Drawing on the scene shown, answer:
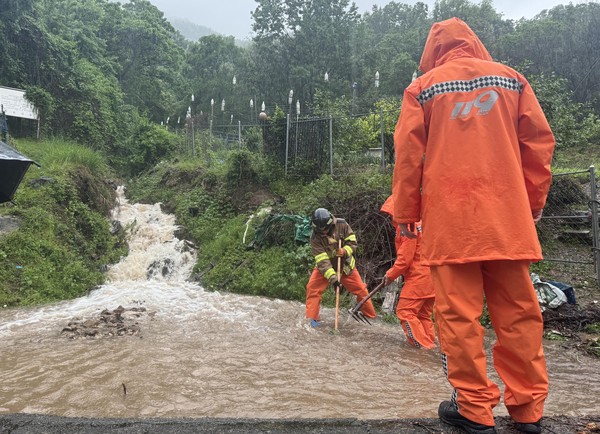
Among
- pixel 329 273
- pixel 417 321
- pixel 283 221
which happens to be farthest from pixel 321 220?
pixel 283 221

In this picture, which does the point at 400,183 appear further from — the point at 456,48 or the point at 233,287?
the point at 233,287

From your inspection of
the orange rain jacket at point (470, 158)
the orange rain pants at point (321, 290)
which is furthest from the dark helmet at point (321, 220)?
the orange rain jacket at point (470, 158)

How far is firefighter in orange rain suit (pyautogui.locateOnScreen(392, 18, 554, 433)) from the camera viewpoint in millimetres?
2092

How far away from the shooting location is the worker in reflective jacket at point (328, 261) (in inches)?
225

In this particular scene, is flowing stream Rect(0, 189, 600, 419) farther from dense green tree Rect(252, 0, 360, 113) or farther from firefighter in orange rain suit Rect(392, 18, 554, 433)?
dense green tree Rect(252, 0, 360, 113)

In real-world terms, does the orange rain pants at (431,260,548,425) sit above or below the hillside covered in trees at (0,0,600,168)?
below

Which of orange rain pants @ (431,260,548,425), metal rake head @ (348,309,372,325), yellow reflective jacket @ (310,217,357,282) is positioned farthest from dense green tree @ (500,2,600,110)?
orange rain pants @ (431,260,548,425)

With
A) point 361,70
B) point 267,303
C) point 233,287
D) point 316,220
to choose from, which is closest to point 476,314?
point 316,220

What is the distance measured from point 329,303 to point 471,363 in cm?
501

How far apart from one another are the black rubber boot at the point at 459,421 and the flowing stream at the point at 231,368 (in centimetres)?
60

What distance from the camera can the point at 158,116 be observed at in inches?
1405

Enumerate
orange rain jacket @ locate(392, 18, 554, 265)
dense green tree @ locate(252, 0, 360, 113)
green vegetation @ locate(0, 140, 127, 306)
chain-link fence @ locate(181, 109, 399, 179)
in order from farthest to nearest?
dense green tree @ locate(252, 0, 360, 113) → chain-link fence @ locate(181, 109, 399, 179) → green vegetation @ locate(0, 140, 127, 306) → orange rain jacket @ locate(392, 18, 554, 265)

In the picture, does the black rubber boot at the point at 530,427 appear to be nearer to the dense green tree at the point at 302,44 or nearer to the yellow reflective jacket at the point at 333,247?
the yellow reflective jacket at the point at 333,247

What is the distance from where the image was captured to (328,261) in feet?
18.3
